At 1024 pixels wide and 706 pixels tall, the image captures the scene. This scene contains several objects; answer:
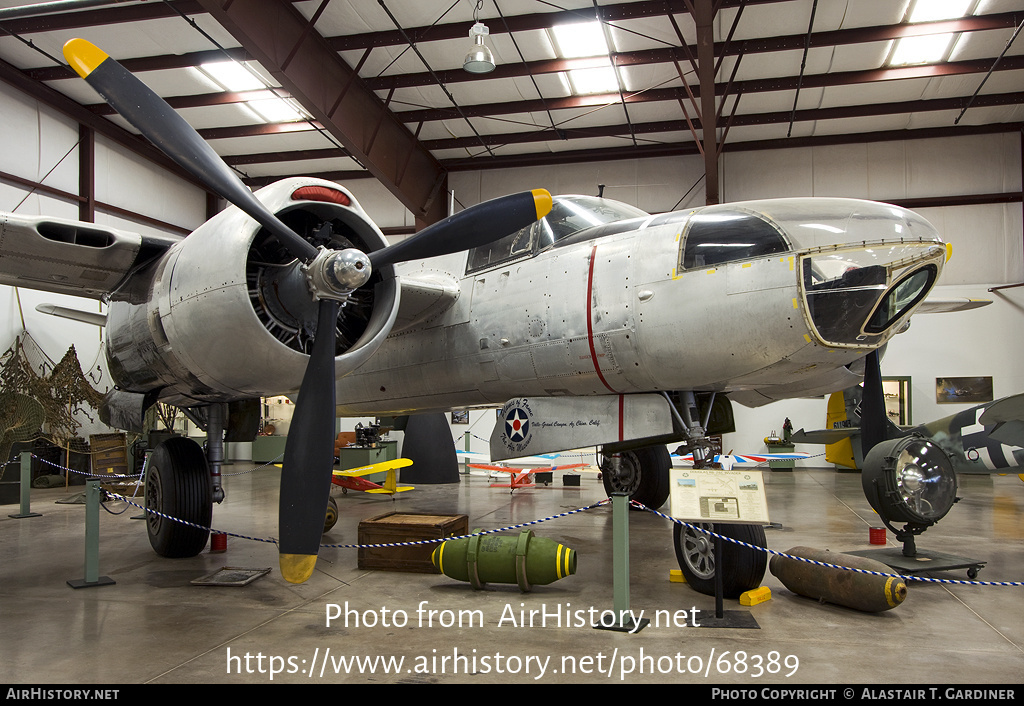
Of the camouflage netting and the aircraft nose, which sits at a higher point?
the aircraft nose

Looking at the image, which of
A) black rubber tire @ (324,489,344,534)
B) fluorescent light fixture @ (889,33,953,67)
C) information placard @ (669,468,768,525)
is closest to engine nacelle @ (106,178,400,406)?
information placard @ (669,468,768,525)

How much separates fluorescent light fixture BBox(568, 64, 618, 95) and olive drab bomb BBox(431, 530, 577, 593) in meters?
12.0

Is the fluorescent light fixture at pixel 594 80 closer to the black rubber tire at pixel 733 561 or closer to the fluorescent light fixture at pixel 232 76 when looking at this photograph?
the fluorescent light fixture at pixel 232 76

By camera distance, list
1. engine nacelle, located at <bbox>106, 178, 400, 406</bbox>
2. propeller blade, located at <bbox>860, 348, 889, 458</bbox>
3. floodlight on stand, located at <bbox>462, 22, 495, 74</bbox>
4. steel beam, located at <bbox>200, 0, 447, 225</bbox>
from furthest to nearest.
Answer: steel beam, located at <bbox>200, 0, 447, 225</bbox> → floodlight on stand, located at <bbox>462, 22, 495, 74</bbox> → propeller blade, located at <bbox>860, 348, 889, 458</bbox> → engine nacelle, located at <bbox>106, 178, 400, 406</bbox>

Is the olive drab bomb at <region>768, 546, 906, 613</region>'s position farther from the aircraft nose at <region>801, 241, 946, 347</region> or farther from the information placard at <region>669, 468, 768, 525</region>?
the aircraft nose at <region>801, 241, 946, 347</region>

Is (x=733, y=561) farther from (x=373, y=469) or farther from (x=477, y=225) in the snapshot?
(x=373, y=469)

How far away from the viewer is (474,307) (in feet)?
22.9

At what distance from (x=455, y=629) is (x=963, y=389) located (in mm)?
18222

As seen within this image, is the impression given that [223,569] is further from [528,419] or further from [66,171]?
[66,171]

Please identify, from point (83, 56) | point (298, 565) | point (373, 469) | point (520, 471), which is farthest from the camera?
point (520, 471)

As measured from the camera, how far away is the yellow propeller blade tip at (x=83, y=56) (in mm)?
4664

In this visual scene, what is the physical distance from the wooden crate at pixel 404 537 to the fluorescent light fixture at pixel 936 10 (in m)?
13.3

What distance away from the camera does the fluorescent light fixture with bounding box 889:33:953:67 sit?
14.3 meters

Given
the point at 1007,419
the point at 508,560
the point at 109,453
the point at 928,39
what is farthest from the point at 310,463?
the point at 928,39
